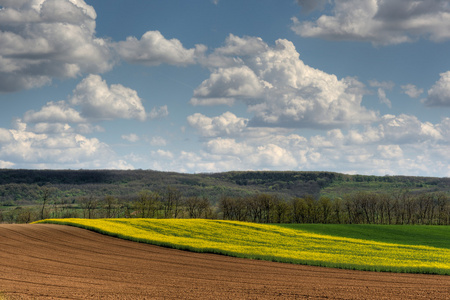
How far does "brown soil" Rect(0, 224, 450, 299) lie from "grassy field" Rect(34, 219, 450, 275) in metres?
2.39

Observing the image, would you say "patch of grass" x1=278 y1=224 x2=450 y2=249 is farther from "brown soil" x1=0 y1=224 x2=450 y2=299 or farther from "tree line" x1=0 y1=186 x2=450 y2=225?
"tree line" x1=0 y1=186 x2=450 y2=225

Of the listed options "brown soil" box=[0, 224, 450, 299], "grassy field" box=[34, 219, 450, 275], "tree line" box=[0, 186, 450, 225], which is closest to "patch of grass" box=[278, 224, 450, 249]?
"grassy field" box=[34, 219, 450, 275]

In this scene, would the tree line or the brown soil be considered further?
the tree line

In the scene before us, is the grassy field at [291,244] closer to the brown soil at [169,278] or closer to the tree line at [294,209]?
the brown soil at [169,278]

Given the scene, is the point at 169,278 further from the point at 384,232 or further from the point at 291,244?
the point at 384,232

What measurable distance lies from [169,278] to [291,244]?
78.3 ft

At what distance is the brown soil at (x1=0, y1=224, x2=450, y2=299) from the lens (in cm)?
2342

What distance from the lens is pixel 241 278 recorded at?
96.0ft

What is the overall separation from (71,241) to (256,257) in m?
21.4

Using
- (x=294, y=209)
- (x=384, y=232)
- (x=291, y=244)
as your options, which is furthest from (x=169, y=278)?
(x=294, y=209)

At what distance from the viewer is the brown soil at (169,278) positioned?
2342 cm

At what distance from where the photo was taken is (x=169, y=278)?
28.7 metres

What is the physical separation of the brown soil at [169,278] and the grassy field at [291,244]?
7.85ft

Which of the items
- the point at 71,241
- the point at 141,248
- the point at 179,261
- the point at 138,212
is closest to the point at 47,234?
the point at 71,241
